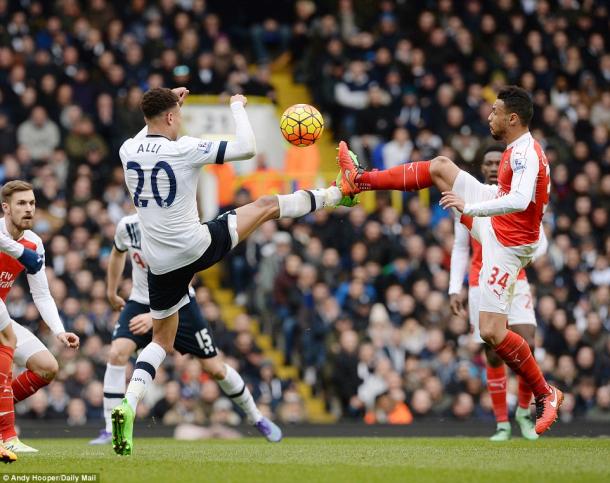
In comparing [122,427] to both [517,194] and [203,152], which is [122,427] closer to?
[203,152]

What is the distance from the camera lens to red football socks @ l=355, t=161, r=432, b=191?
10.5 m

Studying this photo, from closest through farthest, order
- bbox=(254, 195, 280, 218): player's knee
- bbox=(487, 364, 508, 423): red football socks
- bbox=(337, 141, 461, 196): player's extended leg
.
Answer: bbox=(254, 195, 280, 218): player's knee
bbox=(337, 141, 461, 196): player's extended leg
bbox=(487, 364, 508, 423): red football socks

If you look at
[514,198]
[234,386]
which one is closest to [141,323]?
[234,386]

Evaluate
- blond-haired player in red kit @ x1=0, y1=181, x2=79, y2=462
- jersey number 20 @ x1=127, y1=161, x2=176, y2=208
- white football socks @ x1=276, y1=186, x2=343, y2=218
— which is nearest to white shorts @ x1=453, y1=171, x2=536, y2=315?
white football socks @ x1=276, y1=186, x2=343, y2=218

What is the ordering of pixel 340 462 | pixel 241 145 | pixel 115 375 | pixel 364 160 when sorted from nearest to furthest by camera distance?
pixel 340 462 < pixel 241 145 < pixel 115 375 < pixel 364 160

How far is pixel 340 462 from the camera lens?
353 inches

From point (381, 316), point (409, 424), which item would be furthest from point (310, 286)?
point (409, 424)

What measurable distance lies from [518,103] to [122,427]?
418 cm

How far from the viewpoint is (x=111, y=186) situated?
57.6ft

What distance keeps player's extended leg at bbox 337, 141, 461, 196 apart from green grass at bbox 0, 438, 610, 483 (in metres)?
2.24

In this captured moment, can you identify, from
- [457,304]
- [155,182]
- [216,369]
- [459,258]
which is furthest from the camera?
[459,258]

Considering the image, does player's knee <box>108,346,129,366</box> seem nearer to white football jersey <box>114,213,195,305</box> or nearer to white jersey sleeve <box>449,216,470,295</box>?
white football jersey <box>114,213,195,305</box>

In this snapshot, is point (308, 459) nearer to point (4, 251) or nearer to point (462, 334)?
point (4, 251)

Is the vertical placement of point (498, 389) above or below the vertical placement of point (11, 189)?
below
